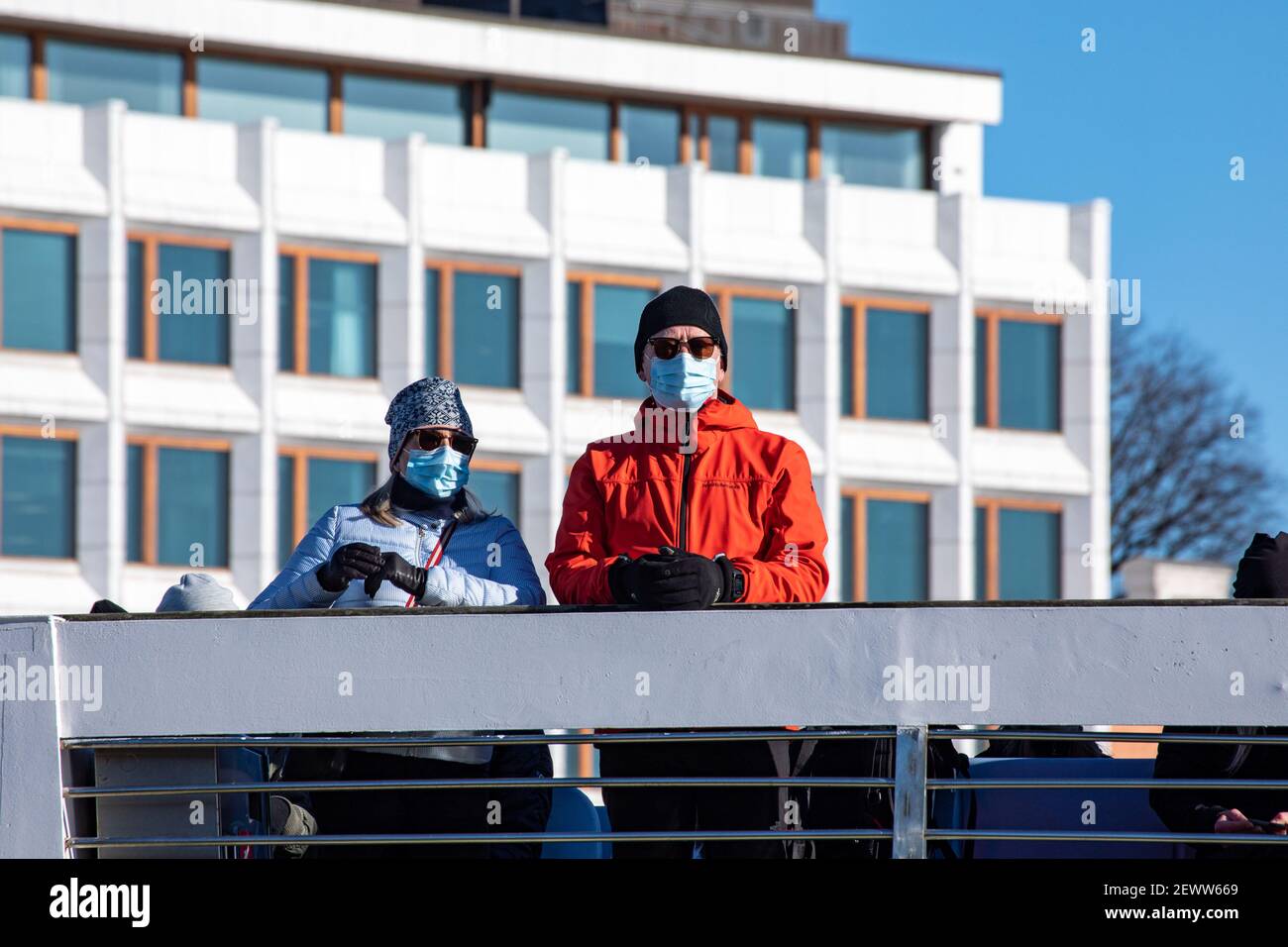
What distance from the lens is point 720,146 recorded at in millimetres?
38094

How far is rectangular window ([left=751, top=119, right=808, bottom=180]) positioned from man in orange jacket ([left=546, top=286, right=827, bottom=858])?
31.1 meters

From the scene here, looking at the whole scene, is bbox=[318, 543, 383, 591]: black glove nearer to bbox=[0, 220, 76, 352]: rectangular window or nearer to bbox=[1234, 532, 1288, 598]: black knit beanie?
bbox=[1234, 532, 1288, 598]: black knit beanie

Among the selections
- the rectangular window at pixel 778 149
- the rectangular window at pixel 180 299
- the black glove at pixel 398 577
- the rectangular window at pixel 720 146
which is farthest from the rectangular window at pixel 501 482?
the black glove at pixel 398 577

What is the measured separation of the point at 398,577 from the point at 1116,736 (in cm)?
207

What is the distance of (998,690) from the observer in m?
5.56

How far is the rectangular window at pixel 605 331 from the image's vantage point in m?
35.2

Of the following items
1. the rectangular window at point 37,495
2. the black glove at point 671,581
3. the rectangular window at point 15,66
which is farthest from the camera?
the rectangular window at point 15,66

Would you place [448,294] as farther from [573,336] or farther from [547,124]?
[547,124]

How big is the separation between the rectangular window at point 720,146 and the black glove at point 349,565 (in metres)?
31.7

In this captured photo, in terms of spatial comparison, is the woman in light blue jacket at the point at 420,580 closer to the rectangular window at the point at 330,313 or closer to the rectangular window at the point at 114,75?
the rectangular window at the point at 330,313

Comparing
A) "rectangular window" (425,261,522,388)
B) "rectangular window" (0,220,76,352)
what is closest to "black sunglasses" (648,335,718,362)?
"rectangular window" (0,220,76,352)

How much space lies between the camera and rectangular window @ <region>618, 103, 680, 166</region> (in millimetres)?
37375

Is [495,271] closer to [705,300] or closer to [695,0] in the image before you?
[695,0]
